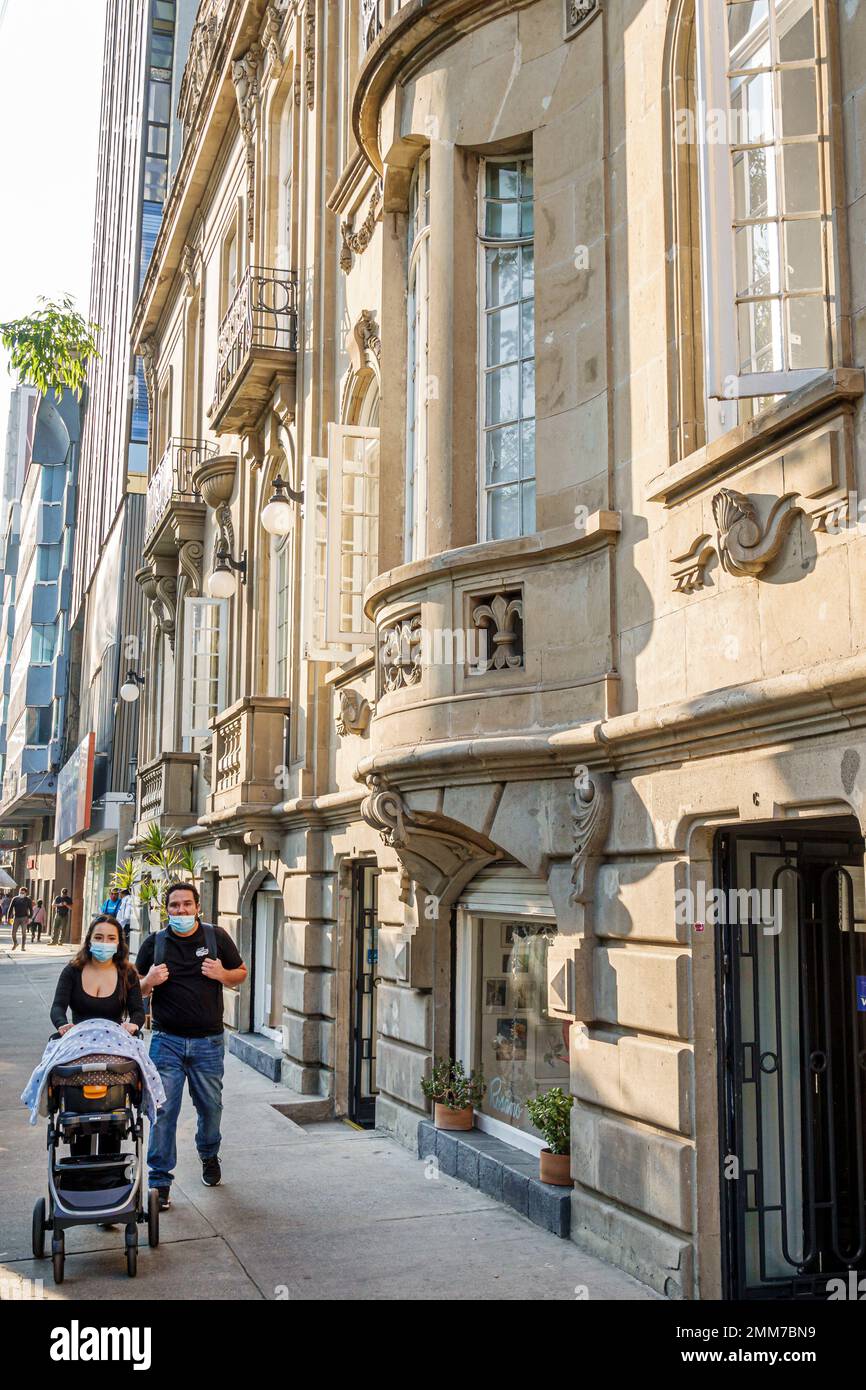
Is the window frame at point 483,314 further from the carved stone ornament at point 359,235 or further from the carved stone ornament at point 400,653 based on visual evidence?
the carved stone ornament at point 359,235

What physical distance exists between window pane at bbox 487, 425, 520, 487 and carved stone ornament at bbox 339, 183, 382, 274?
161 inches

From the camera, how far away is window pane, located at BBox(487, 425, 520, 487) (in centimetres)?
961

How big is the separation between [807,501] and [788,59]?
269 cm

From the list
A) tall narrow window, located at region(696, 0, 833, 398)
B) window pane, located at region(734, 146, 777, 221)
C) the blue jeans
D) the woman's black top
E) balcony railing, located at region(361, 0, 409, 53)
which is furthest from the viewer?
balcony railing, located at region(361, 0, 409, 53)

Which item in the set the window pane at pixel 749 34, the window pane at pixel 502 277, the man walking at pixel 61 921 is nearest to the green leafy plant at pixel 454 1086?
the window pane at pixel 502 277

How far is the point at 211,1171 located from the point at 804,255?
7158 mm

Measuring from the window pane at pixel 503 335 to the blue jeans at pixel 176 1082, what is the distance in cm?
522

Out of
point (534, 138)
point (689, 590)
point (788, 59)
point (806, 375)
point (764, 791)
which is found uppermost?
point (534, 138)

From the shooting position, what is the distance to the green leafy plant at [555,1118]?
8.57 metres

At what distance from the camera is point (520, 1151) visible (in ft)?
31.2

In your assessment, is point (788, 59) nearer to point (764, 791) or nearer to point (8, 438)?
point (764, 791)

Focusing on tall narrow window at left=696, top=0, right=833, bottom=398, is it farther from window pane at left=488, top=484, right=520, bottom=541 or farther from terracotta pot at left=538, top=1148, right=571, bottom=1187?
terracotta pot at left=538, top=1148, right=571, bottom=1187

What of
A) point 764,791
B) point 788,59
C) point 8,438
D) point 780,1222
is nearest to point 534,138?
point 788,59

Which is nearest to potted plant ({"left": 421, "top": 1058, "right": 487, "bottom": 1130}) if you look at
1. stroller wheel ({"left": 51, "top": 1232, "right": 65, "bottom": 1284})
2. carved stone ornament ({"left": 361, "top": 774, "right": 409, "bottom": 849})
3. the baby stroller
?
carved stone ornament ({"left": 361, "top": 774, "right": 409, "bottom": 849})
